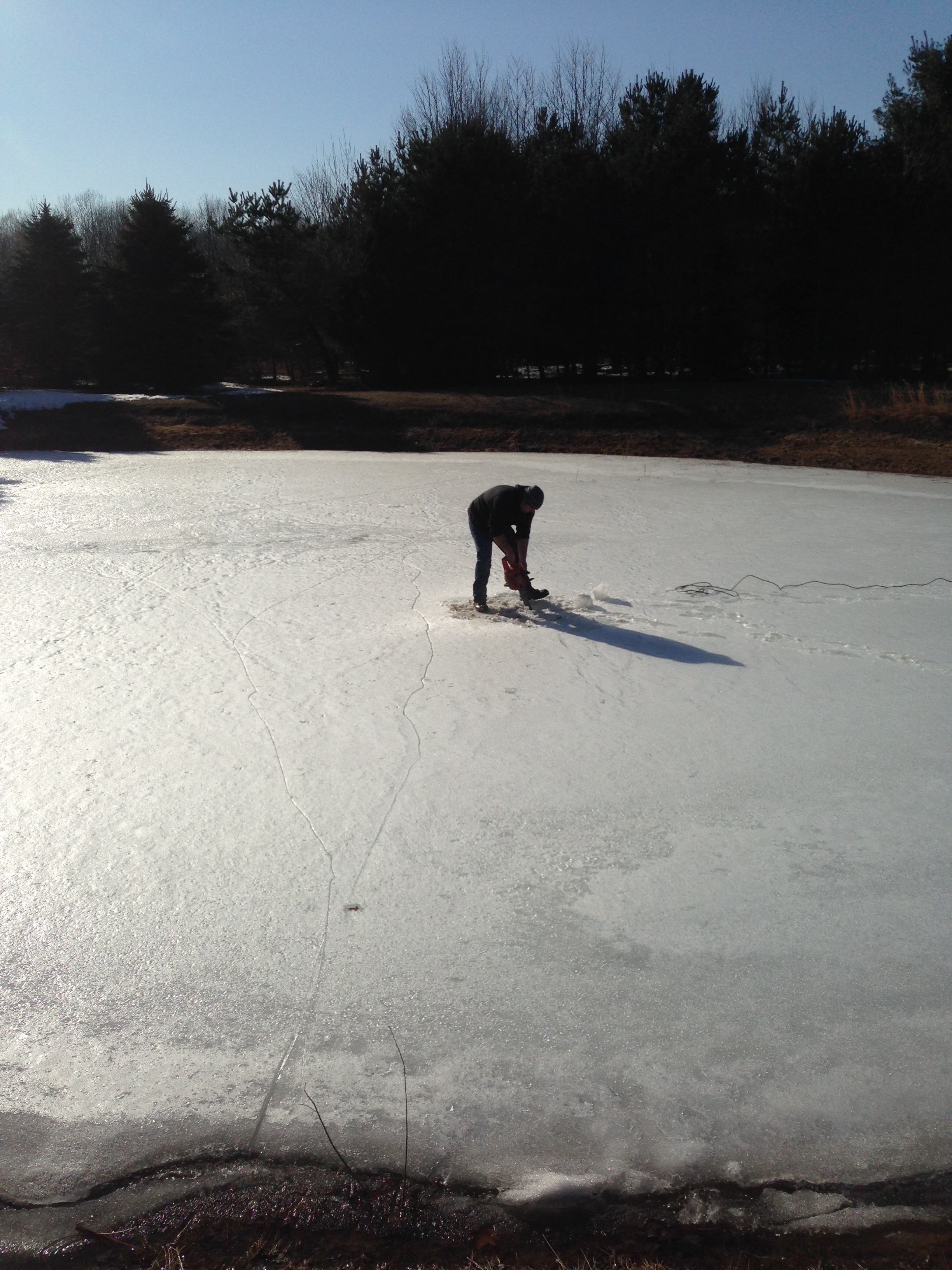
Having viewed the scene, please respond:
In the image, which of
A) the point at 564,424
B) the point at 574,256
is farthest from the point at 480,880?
the point at 574,256

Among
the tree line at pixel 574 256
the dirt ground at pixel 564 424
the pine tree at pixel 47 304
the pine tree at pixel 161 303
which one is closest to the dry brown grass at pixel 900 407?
the dirt ground at pixel 564 424

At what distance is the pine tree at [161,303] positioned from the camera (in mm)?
22312

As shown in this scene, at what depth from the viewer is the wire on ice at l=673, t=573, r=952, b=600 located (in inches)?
265

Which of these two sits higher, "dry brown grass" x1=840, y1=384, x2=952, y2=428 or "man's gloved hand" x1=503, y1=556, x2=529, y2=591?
"dry brown grass" x1=840, y1=384, x2=952, y2=428

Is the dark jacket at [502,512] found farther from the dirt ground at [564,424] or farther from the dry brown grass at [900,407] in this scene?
the dry brown grass at [900,407]

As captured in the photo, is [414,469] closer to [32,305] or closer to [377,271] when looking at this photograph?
[377,271]

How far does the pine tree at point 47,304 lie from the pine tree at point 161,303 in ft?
6.94

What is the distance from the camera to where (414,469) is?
44.1 feet

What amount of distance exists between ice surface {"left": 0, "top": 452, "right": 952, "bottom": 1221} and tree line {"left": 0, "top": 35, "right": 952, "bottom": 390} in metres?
17.5

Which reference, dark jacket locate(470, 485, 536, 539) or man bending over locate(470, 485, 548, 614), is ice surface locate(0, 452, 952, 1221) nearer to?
man bending over locate(470, 485, 548, 614)

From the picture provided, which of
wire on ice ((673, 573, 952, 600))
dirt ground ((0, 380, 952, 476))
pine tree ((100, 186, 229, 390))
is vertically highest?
pine tree ((100, 186, 229, 390))

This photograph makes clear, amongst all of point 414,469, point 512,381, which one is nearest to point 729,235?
point 512,381

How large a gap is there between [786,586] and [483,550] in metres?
2.48

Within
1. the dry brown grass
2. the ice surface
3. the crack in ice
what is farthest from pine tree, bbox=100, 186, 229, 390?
the crack in ice
